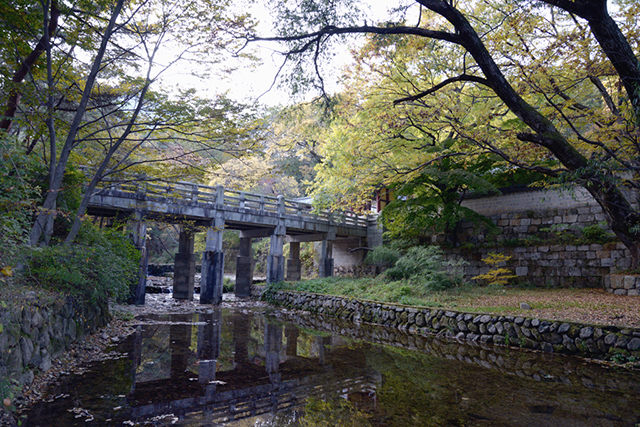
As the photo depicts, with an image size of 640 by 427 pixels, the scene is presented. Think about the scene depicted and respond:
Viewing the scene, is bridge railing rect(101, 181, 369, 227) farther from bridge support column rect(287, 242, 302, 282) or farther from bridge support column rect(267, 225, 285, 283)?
bridge support column rect(287, 242, 302, 282)

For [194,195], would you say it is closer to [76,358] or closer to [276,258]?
[276,258]

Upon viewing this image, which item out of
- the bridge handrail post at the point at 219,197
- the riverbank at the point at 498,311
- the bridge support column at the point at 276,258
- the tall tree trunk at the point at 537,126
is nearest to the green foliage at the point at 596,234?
the riverbank at the point at 498,311

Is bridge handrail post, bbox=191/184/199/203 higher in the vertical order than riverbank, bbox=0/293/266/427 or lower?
higher

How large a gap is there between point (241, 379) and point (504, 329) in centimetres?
645

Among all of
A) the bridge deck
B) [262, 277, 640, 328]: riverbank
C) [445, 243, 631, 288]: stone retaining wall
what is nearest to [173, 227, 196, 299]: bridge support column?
the bridge deck

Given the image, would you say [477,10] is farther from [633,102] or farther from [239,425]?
[239,425]

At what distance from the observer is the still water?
4.38 meters

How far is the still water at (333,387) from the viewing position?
173 inches

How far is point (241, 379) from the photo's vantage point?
19.4 ft

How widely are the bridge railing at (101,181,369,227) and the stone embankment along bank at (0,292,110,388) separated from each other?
758 centimetres

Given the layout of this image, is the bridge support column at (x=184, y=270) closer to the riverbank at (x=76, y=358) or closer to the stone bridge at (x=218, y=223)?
the stone bridge at (x=218, y=223)

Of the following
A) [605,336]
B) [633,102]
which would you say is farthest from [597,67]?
[605,336]

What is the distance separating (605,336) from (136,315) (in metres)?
13.0

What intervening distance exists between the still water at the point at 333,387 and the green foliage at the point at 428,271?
15.5ft
